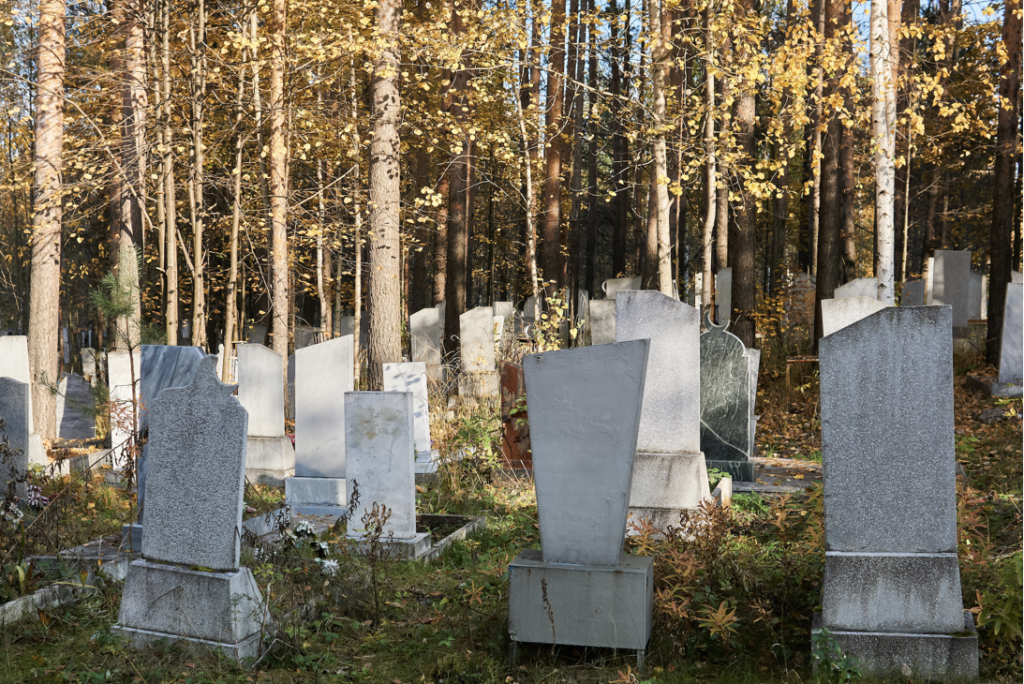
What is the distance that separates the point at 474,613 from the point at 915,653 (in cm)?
227

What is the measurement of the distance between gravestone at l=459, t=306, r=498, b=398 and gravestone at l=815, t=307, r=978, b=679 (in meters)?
8.27

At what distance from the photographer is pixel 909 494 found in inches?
154

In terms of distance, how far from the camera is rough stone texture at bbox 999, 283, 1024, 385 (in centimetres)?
1045

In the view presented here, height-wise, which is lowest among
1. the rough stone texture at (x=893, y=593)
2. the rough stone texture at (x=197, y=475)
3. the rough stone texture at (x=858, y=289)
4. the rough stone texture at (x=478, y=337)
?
the rough stone texture at (x=893, y=593)

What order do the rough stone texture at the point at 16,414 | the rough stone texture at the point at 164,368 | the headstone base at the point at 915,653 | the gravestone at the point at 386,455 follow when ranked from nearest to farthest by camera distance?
the headstone base at the point at 915,653 → the gravestone at the point at 386,455 → the rough stone texture at the point at 16,414 → the rough stone texture at the point at 164,368

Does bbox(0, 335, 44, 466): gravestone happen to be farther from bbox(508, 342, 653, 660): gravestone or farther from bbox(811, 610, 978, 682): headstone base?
bbox(811, 610, 978, 682): headstone base

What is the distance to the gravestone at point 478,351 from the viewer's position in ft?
39.7

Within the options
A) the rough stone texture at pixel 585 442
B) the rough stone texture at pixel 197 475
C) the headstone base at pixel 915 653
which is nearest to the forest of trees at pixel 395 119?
the rough stone texture at pixel 197 475

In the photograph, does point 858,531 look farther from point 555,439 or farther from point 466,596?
point 466,596

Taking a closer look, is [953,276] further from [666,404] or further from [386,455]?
[386,455]

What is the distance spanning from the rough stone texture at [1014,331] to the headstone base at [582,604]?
8.44 metres

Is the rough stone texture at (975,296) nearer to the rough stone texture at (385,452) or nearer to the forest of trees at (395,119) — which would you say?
the forest of trees at (395,119)

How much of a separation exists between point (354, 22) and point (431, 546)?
A: 10507mm

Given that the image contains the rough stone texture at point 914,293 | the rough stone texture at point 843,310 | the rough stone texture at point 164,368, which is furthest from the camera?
the rough stone texture at point 914,293
